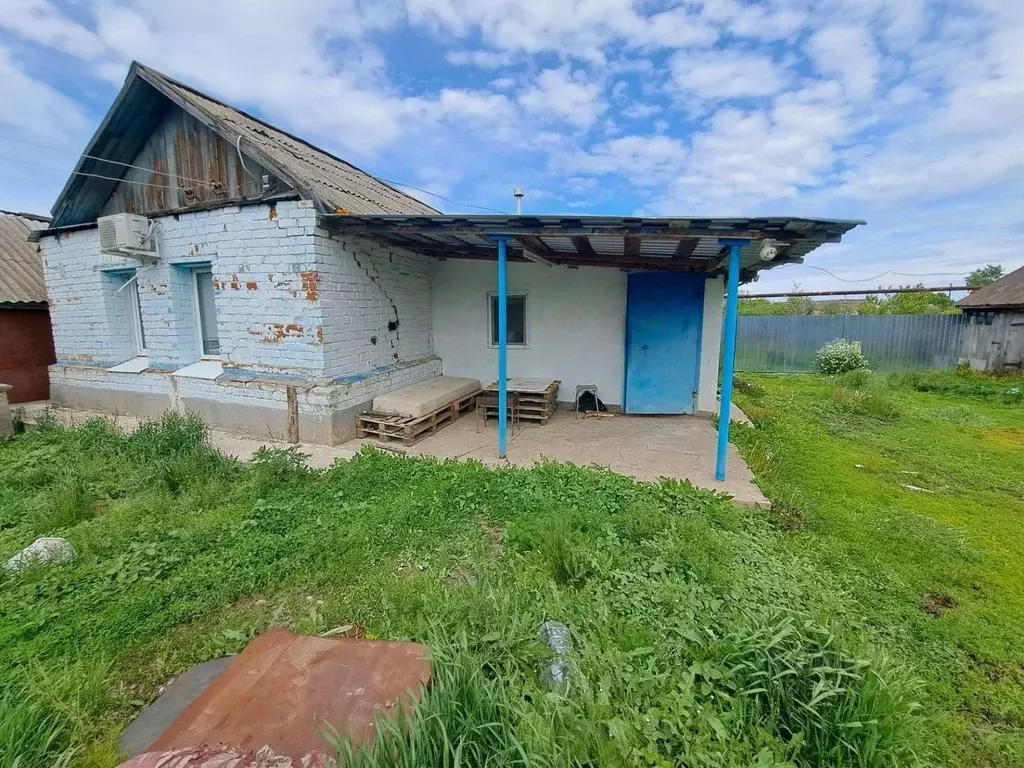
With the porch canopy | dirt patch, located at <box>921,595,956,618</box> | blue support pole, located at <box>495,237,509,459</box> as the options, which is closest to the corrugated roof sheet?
the porch canopy

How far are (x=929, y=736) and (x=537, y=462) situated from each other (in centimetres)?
339

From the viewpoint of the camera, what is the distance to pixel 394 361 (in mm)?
6945

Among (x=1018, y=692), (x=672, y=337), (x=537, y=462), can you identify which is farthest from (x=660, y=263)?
(x=1018, y=692)

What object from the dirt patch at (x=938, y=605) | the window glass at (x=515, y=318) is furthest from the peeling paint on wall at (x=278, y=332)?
the dirt patch at (x=938, y=605)

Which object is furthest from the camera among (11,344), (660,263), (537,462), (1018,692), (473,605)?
(11,344)

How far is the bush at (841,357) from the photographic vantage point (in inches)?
486

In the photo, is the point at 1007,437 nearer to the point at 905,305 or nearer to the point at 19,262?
the point at 905,305

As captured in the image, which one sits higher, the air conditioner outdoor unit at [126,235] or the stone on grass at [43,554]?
the air conditioner outdoor unit at [126,235]

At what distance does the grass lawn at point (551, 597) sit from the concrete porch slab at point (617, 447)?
40 cm

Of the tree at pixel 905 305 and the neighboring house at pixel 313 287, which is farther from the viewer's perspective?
the tree at pixel 905 305

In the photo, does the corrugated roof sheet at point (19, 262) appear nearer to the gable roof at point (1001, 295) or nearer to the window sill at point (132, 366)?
the window sill at point (132, 366)

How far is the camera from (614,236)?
4.38m

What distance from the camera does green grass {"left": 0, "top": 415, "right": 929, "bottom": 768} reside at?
5.85 ft

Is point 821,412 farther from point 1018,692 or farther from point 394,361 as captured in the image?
point 394,361
